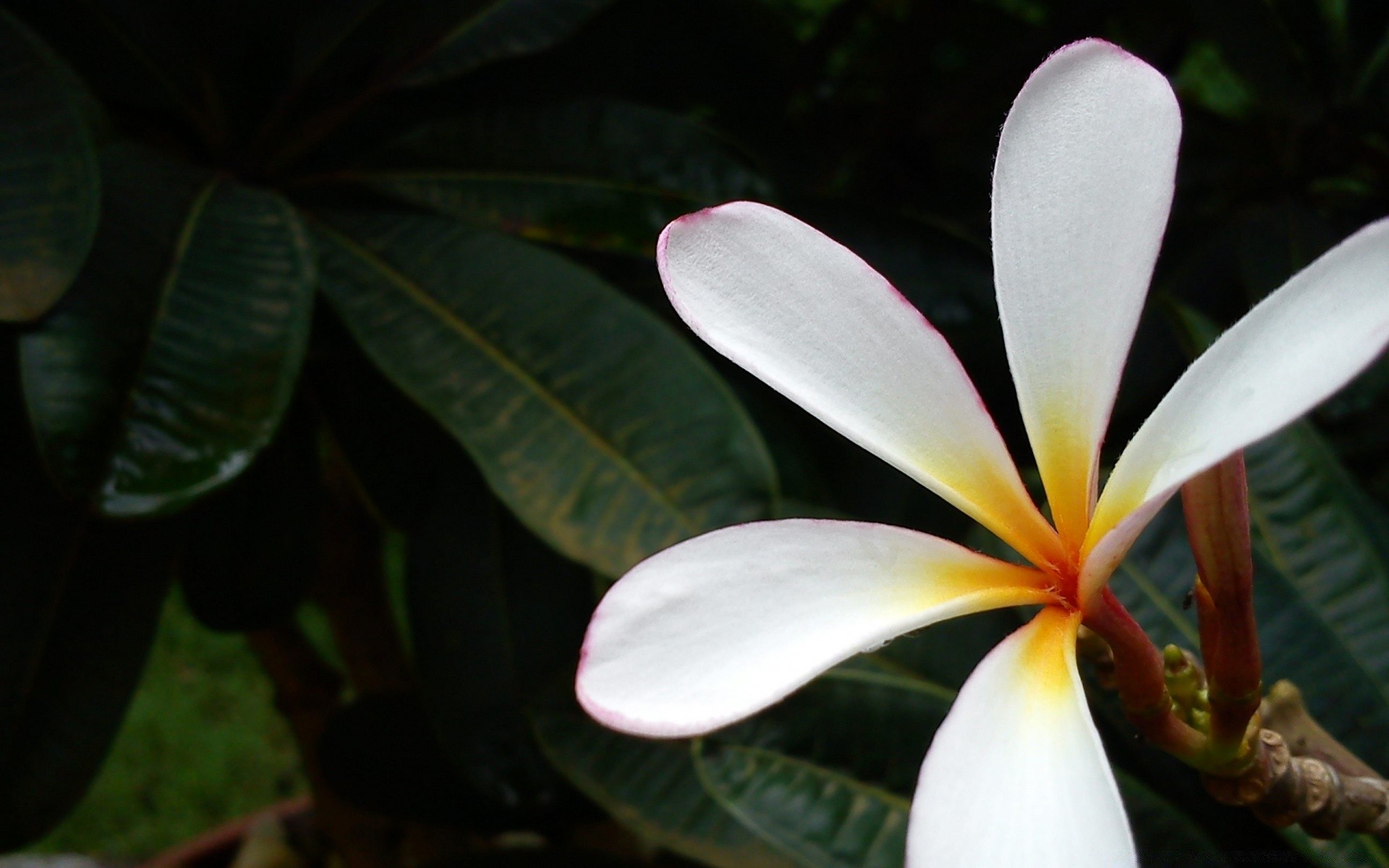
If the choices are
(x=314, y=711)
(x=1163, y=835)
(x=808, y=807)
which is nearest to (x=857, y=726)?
(x=808, y=807)

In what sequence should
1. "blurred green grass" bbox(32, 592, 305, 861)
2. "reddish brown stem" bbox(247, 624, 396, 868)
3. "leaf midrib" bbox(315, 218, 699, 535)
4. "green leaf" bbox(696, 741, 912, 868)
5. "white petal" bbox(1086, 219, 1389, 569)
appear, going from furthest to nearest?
"blurred green grass" bbox(32, 592, 305, 861) → "reddish brown stem" bbox(247, 624, 396, 868) → "leaf midrib" bbox(315, 218, 699, 535) → "green leaf" bbox(696, 741, 912, 868) → "white petal" bbox(1086, 219, 1389, 569)

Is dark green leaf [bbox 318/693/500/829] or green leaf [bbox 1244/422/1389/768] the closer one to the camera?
green leaf [bbox 1244/422/1389/768]

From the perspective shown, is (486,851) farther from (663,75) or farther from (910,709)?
(663,75)

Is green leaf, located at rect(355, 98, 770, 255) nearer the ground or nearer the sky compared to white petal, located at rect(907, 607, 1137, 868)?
nearer the ground

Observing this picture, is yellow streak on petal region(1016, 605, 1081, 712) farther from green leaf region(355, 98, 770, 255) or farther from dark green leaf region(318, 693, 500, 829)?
dark green leaf region(318, 693, 500, 829)

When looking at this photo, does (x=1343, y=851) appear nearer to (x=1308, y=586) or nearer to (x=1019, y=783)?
(x=1308, y=586)

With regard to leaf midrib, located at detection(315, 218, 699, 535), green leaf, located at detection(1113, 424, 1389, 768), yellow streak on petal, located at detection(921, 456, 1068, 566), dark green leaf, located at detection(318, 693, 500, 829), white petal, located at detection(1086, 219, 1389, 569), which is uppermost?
white petal, located at detection(1086, 219, 1389, 569)

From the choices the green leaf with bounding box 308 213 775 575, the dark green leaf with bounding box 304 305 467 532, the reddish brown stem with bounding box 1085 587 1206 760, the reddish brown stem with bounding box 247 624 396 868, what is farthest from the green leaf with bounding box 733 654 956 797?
the reddish brown stem with bounding box 247 624 396 868
